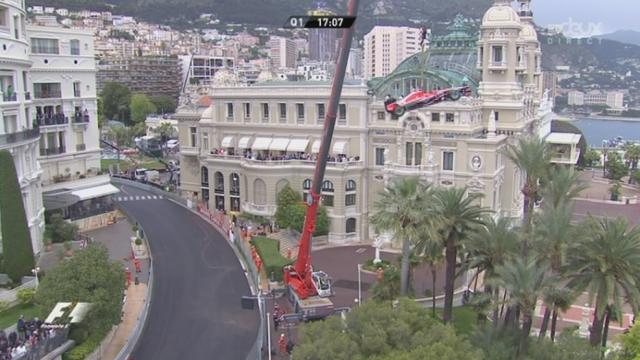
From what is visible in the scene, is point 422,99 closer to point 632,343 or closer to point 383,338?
point 632,343

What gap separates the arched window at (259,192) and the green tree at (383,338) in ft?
115

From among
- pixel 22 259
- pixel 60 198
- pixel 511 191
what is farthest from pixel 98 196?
pixel 511 191

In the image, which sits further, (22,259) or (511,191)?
(511,191)

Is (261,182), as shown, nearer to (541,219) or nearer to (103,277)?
(103,277)

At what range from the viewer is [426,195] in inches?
1467

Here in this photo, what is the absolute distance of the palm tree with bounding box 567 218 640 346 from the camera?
92.6ft

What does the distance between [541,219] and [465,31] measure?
4228 cm

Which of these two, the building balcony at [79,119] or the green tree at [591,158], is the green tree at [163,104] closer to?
the green tree at [591,158]

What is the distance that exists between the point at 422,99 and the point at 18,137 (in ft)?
101

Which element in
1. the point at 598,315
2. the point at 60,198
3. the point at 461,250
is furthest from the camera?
the point at 60,198

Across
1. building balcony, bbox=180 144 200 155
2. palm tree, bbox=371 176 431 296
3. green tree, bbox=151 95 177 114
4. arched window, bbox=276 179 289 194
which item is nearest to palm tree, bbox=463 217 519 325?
palm tree, bbox=371 176 431 296

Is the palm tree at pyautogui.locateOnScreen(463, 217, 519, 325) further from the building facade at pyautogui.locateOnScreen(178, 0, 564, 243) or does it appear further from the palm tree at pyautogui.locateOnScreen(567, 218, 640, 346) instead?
the building facade at pyautogui.locateOnScreen(178, 0, 564, 243)

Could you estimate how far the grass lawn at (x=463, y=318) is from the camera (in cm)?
3919

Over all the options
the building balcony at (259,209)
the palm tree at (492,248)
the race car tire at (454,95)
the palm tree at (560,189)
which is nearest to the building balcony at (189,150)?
Result: the building balcony at (259,209)
